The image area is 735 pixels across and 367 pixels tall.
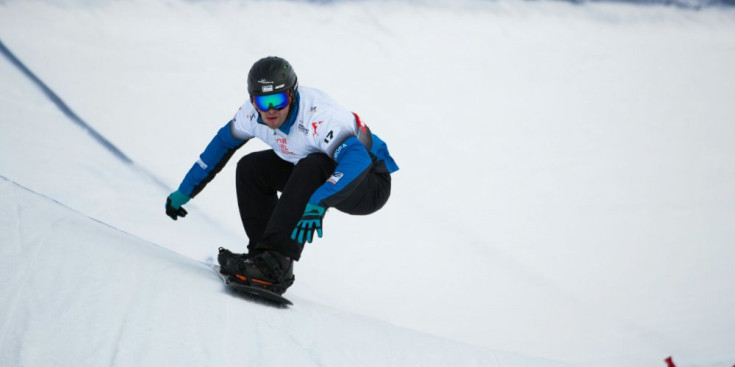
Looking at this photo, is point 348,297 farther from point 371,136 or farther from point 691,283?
point 691,283

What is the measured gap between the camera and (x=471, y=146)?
5000 millimetres

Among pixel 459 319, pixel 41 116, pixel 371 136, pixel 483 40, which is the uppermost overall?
pixel 483 40

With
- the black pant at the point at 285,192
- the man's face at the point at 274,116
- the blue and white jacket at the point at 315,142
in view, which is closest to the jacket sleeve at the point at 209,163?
the blue and white jacket at the point at 315,142

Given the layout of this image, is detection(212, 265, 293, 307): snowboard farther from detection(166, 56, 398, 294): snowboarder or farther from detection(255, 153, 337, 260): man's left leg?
detection(255, 153, 337, 260): man's left leg

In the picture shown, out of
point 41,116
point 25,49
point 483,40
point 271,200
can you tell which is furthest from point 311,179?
point 483,40

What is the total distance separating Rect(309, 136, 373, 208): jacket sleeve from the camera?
220 centimetres

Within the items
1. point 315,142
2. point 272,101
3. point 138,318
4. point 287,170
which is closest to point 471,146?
point 287,170

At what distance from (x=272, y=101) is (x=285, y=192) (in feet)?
1.03

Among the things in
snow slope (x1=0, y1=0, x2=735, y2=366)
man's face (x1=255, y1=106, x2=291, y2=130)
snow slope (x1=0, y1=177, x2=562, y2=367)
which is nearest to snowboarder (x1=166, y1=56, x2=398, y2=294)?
man's face (x1=255, y1=106, x2=291, y2=130)

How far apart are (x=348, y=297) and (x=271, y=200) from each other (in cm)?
102

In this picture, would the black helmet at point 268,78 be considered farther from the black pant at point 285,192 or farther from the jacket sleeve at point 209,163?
the jacket sleeve at point 209,163

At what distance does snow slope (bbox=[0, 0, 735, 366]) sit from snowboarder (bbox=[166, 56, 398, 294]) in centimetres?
80

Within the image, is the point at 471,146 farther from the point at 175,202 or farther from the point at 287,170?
the point at 175,202

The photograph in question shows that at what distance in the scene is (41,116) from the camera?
433cm
